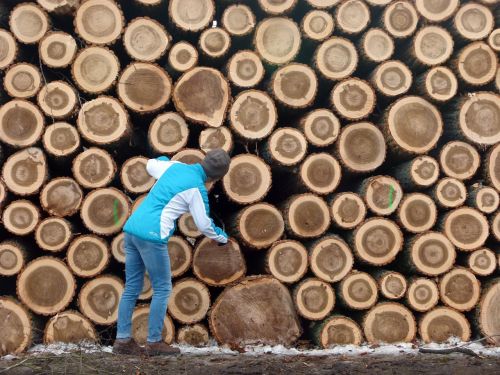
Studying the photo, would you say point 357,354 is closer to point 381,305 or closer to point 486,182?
point 381,305

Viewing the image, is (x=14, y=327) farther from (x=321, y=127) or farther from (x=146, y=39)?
(x=321, y=127)

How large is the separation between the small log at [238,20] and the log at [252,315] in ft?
7.74

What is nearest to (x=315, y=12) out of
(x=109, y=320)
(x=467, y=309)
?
(x=467, y=309)

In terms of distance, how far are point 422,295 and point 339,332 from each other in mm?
851

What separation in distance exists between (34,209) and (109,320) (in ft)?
3.92

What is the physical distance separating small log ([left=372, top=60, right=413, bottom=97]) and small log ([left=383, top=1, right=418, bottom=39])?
321 millimetres

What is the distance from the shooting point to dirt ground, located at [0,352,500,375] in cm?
376

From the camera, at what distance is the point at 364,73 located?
17.3ft

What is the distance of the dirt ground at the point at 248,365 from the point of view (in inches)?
148

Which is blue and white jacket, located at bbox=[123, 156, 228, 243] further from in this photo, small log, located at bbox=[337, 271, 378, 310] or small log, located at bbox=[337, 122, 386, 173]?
small log, located at bbox=[337, 122, 386, 173]

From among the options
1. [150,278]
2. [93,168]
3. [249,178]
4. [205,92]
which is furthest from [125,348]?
[205,92]

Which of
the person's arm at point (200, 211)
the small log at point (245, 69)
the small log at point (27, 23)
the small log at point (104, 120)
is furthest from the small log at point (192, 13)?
the person's arm at point (200, 211)

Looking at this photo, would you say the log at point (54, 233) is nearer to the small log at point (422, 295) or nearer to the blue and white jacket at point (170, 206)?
the blue and white jacket at point (170, 206)

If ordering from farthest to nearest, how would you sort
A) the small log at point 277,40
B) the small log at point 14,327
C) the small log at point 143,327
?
1. the small log at point 277,40
2. the small log at point 143,327
3. the small log at point 14,327
